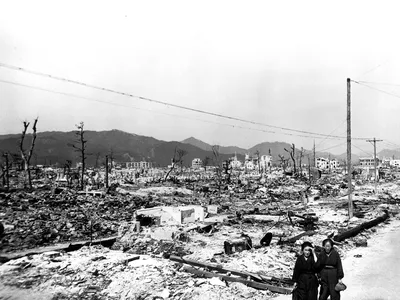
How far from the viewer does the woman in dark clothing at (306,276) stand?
4715 millimetres

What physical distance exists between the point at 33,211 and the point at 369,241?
17.8 metres

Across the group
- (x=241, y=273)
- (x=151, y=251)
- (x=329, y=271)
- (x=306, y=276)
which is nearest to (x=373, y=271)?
(x=241, y=273)

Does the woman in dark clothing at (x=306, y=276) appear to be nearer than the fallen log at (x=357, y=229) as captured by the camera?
Yes

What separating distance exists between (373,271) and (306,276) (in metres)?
4.27

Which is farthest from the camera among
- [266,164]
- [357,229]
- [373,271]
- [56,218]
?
[266,164]

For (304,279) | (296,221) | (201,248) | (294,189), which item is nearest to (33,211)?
(201,248)

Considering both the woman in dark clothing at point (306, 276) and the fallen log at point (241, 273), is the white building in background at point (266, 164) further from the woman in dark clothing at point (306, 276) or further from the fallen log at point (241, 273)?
the woman in dark clothing at point (306, 276)

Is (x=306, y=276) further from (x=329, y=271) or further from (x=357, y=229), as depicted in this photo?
(x=357, y=229)

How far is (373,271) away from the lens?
25.3 feet

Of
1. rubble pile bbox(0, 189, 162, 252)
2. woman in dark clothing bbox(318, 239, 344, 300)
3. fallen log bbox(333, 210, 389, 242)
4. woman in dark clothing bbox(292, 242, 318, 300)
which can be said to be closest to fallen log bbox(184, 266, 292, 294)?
woman in dark clothing bbox(318, 239, 344, 300)

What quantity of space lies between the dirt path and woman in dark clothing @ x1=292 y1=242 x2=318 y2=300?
1.57 metres

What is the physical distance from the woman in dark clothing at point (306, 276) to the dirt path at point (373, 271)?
157 cm

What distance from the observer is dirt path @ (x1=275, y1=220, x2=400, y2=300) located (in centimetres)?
619

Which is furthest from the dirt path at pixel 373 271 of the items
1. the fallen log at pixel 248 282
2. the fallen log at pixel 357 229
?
the fallen log at pixel 357 229
